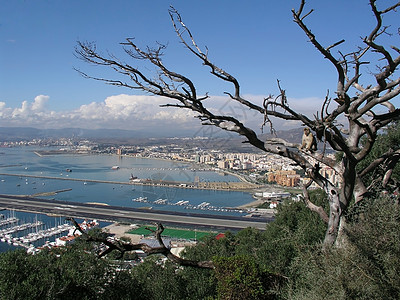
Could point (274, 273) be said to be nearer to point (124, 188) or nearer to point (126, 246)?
point (126, 246)

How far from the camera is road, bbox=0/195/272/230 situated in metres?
17.2

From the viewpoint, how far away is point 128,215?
62.9 feet

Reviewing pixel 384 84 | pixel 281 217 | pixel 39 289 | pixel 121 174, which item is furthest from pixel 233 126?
pixel 121 174

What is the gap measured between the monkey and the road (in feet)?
46.8

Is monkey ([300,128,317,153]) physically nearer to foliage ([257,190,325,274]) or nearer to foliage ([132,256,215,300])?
foliage ([257,190,325,274])

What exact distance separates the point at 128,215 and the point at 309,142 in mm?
18286

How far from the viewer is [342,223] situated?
1689mm

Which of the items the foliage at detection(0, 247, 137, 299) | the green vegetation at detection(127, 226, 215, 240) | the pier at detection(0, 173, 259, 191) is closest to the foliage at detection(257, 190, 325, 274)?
the foliage at detection(0, 247, 137, 299)

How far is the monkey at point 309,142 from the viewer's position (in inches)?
67.4

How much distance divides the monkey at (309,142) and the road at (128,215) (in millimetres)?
14259

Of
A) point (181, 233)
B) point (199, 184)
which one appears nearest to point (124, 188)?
point (199, 184)

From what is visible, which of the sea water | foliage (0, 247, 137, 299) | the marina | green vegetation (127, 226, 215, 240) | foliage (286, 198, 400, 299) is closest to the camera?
foliage (286, 198, 400, 299)

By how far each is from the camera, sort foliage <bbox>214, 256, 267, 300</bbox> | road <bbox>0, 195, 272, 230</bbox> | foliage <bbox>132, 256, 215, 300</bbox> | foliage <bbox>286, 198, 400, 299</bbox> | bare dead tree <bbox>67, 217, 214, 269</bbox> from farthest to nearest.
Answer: road <bbox>0, 195, 272, 230</bbox> < foliage <bbox>132, 256, 215, 300</bbox> < foliage <bbox>214, 256, 267, 300</bbox> < bare dead tree <bbox>67, 217, 214, 269</bbox> < foliage <bbox>286, 198, 400, 299</bbox>

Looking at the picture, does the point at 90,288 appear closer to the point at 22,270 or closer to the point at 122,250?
the point at 22,270
